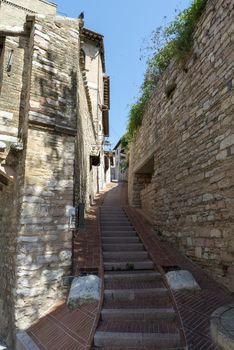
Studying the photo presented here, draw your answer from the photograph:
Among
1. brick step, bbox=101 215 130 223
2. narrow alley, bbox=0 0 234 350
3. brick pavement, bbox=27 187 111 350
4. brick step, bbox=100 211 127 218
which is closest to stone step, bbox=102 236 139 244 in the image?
narrow alley, bbox=0 0 234 350

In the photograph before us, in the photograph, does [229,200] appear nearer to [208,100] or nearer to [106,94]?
[208,100]

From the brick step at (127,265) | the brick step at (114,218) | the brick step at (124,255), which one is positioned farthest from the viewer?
the brick step at (114,218)

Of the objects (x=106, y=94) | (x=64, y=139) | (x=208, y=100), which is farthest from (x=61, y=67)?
(x=106, y=94)

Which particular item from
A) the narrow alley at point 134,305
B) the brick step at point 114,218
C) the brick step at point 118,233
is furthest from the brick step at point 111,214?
the narrow alley at point 134,305

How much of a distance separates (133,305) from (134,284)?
58cm

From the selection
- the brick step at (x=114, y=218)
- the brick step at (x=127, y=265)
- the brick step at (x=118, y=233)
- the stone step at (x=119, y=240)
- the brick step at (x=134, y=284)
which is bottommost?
the brick step at (x=134, y=284)

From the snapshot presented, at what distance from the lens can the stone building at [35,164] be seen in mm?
4238

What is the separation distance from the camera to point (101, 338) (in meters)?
3.26

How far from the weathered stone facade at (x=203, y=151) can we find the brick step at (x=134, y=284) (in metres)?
0.89

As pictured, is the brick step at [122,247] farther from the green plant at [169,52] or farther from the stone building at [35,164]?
the green plant at [169,52]

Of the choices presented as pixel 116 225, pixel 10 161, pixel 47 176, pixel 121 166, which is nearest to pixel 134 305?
pixel 47 176

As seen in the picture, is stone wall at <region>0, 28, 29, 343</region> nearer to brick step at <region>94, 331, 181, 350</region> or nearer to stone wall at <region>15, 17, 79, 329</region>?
stone wall at <region>15, 17, 79, 329</region>

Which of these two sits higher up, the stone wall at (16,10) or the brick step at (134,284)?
the stone wall at (16,10)

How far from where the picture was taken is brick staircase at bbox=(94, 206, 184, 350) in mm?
3229
